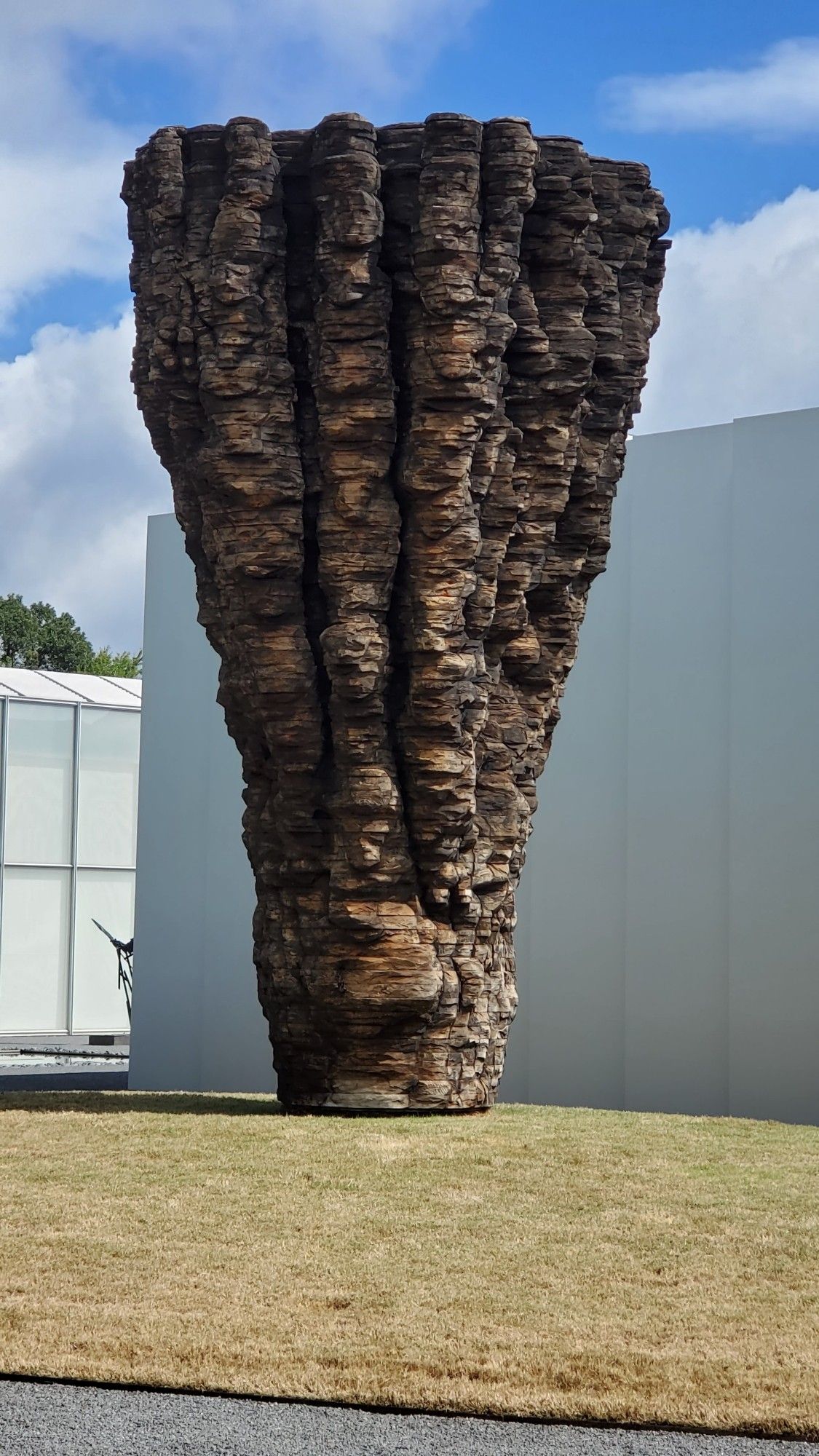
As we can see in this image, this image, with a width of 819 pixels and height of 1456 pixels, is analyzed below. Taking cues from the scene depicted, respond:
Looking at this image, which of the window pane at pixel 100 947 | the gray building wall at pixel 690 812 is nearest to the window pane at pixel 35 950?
the window pane at pixel 100 947

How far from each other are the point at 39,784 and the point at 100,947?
10.2 feet

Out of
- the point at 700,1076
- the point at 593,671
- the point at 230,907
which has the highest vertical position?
the point at 593,671

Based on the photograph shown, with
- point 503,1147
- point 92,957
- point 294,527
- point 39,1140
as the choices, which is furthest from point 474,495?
point 92,957

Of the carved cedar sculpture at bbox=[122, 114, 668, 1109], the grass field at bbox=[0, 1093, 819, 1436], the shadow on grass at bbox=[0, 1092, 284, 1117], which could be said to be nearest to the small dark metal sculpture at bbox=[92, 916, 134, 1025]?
the shadow on grass at bbox=[0, 1092, 284, 1117]

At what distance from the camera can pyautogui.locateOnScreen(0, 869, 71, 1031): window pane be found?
28.5 meters

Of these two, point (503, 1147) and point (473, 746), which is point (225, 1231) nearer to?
point (503, 1147)

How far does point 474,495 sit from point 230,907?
363 inches

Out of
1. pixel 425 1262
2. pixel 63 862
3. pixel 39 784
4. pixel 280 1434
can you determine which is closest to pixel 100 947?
pixel 63 862

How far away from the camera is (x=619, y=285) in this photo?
12.9 meters

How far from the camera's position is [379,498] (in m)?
11.8

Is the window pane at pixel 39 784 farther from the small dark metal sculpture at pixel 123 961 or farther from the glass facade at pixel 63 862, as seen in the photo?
the small dark metal sculpture at pixel 123 961

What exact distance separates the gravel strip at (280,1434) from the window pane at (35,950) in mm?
22722

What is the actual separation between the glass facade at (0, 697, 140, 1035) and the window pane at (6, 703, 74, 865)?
2 centimetres

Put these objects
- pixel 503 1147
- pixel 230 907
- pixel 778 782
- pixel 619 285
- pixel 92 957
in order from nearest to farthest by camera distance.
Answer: pixel 503 1147, pixel 619 285, pixel 778 782, pixel 230 907, pixel 92 957
